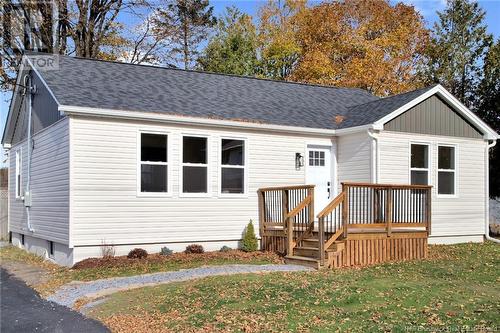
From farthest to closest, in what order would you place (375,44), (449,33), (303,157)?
(375,44) < (449,33) < (303,157)

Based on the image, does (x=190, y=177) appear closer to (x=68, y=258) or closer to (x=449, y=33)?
(x=68, y=258)

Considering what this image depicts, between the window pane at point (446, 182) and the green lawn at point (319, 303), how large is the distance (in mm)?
5260

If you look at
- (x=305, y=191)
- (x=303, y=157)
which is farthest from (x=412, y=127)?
(x=305, y=191)

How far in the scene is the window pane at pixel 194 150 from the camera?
13234 mm

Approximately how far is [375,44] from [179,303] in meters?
25.2

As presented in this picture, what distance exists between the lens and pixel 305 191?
12.4 m

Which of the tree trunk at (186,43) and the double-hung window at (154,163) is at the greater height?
the tree trunk at (186,43)

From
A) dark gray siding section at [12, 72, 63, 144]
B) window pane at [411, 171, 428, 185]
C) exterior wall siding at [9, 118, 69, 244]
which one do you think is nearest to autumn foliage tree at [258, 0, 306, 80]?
window pane at [411, 171, 428, 185]

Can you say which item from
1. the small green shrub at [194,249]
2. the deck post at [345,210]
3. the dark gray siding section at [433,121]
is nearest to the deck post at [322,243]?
the deck post at [345,210]

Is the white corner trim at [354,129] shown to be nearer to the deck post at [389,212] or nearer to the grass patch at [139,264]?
the deck post at [389,212]

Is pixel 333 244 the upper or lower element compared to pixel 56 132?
lower

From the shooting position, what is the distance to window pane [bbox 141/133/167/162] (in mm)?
12742

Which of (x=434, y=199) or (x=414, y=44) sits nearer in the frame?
(x=434, y=199)

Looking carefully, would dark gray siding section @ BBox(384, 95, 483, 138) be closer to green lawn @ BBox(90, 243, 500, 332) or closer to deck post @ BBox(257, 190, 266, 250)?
deck post @ BBox(257, 190, 266, 250)
